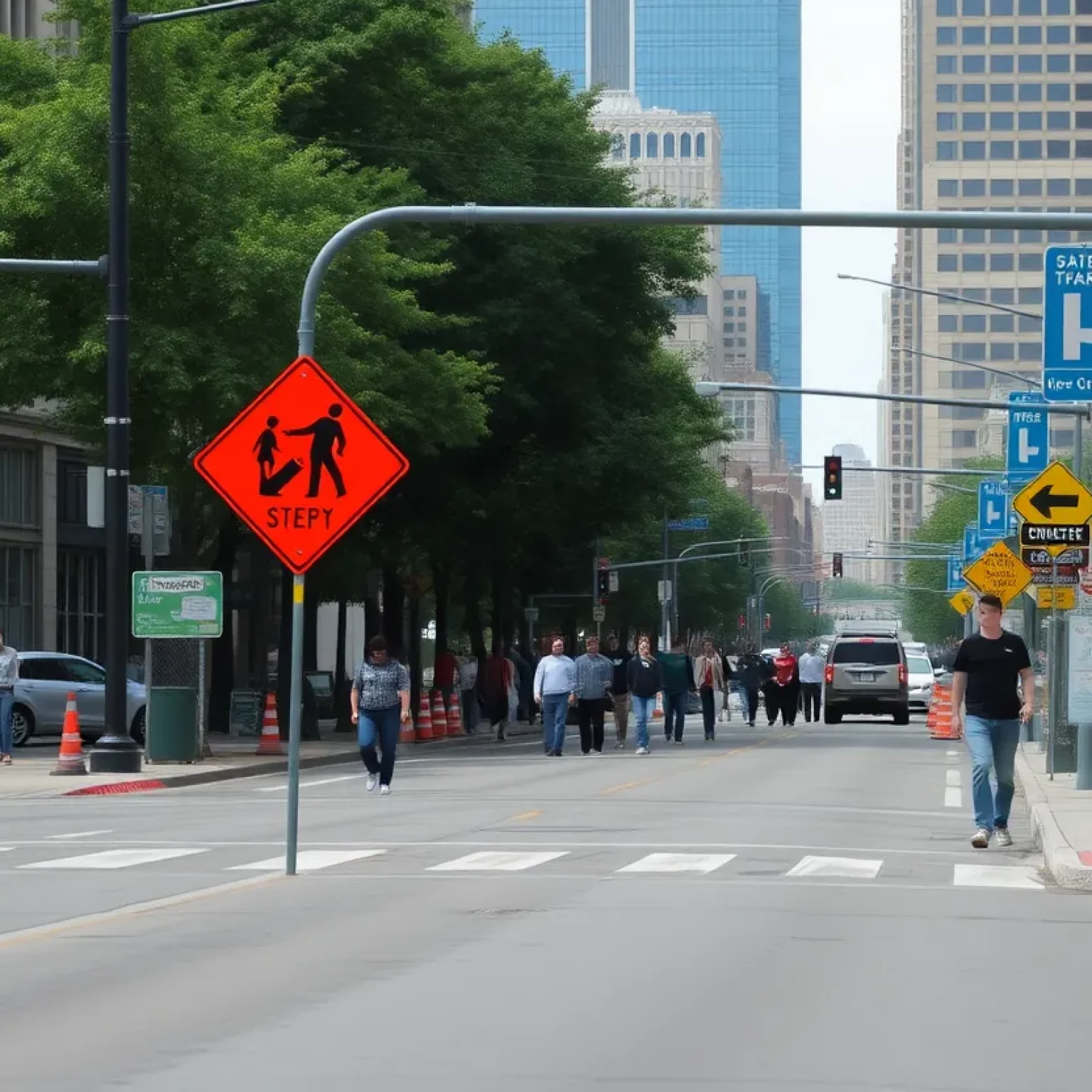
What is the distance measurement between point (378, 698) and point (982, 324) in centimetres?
17357

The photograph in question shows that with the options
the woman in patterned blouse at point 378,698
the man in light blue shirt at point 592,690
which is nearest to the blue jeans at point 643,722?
the man in light blue shirt at point 592,690

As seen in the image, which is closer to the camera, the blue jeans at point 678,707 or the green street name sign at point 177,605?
the green street name sign at point 177,605

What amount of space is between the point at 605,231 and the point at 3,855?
28.3 meters

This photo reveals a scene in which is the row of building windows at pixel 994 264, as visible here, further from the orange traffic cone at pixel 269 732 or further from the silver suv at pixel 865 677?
the orange traffic cone at pixel 269 732

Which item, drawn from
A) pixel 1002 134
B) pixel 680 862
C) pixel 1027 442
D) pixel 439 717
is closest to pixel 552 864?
pixel 680 862

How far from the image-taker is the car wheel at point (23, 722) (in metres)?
39.8

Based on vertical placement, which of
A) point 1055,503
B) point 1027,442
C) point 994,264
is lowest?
point 1055,503

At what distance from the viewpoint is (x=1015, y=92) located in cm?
19025

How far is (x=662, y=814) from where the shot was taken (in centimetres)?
2228

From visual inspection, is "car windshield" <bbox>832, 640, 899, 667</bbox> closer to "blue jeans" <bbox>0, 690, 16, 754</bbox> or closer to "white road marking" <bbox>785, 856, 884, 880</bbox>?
"blue jeans" <bbox>0, 690, 16, 754</bbox>

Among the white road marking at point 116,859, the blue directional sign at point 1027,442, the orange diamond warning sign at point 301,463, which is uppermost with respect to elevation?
the blue directional sign at point 1027,442

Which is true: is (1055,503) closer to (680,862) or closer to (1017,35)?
(680,862)

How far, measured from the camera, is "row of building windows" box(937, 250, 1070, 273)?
191 metres

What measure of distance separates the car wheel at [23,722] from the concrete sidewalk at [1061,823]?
16.8 metres
